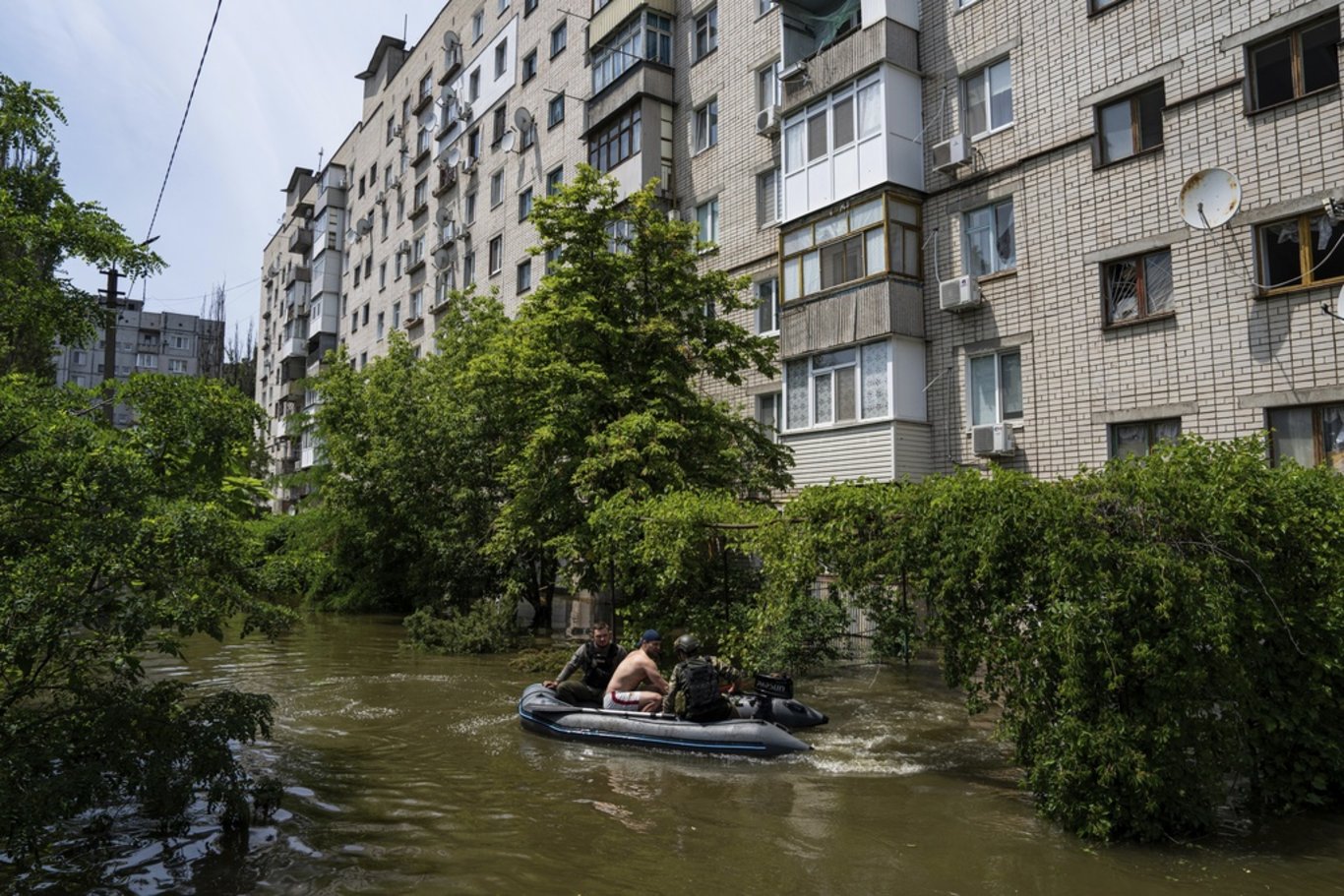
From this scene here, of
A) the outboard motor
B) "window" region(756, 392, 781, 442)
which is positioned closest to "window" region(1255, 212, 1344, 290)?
the outboard motor

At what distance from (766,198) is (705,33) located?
6.16 m

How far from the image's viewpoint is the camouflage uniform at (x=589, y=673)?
12648 millimetres

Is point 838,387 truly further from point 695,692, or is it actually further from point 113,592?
point 113,592

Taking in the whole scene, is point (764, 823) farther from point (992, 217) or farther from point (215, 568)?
point (992, 217)

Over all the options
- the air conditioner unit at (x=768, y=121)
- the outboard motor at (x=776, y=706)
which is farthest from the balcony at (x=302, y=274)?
the outboard motor at (x=776, y=706)

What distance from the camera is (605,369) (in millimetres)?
18016

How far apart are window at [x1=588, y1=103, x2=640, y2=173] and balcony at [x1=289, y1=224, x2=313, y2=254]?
3694 centimetres

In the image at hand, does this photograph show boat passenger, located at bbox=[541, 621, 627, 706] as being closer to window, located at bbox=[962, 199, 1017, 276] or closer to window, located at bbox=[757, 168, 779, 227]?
window, located at bbox=[962, 199, 1017, 276]

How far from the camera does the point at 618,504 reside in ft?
50.1

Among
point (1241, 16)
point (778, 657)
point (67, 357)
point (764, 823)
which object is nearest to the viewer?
point (764, 823)

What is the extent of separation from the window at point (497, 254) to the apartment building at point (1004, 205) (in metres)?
7.05

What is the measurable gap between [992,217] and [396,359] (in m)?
18.7

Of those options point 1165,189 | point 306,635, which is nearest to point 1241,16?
point 1165,189

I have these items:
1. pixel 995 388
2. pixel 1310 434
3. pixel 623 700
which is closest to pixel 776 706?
pixel 623 700
